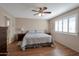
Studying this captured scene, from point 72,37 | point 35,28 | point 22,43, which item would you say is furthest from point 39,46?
point 72,37

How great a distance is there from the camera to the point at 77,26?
120 inches

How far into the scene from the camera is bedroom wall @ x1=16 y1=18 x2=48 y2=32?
2.95 m

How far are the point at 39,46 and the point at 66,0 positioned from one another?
3.02 m

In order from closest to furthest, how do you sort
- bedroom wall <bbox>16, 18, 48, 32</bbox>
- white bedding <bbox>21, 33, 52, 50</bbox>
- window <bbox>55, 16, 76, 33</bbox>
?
bedroom wall <bbox>16, 18, 48, 32</bbox>
window <bbox>55, 16, 76, 33</bbox>
white bedding <bbox>21, 33, 52, 50</bbox>

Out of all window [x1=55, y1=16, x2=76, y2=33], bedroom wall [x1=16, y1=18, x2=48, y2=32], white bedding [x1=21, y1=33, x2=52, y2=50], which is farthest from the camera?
white bedding [x1=21, y1=33, x2=52, y2=50]

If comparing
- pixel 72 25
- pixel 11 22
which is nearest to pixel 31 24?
pixel 11 22

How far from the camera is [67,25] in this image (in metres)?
3.18

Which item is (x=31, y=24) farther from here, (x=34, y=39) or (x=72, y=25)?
(x=72, y=25)

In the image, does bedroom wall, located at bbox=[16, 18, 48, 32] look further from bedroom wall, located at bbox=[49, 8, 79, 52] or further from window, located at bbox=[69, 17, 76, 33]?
window, located at bbox=[69, 17, 76, 33]

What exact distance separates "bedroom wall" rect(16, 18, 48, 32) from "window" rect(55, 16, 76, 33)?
0.47 m

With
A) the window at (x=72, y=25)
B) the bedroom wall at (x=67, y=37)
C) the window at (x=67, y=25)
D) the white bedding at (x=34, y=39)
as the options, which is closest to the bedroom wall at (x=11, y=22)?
the white bedding at (x=34, y=39)

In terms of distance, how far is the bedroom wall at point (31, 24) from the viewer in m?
2.95

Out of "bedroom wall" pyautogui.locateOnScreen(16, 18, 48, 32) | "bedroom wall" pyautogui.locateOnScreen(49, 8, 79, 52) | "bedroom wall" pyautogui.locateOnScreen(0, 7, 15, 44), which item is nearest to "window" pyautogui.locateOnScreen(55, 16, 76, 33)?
"bedroom wall" pyautogui.locateOnScreen(49, 8, 79, 52)

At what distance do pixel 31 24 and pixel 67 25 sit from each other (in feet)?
4.30
